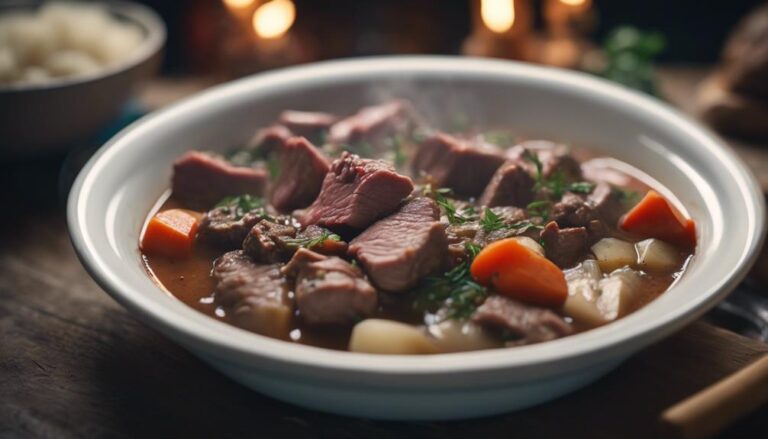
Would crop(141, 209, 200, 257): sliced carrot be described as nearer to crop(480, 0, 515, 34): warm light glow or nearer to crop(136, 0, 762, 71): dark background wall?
crop(480, 0, 515, 34): warm light glow

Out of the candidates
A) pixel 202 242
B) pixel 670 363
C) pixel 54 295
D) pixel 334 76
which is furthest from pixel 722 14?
pixel 54 295

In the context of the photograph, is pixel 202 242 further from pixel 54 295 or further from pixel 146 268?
pixel 54 295

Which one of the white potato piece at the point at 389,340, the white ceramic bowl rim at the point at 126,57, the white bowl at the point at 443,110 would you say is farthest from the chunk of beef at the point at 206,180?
the white potato piece at the point at 389,340

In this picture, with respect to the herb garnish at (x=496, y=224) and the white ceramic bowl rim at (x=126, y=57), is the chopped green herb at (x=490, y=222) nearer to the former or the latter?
the herb garnish at (x=496, y=224)

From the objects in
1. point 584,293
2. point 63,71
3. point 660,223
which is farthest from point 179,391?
point 63,71

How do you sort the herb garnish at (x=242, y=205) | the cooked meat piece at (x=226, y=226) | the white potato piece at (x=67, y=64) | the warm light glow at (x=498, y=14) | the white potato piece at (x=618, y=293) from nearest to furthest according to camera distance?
the white potato piece at (x=618, y=293)
the cooked meat piece at (x=226, y=226)
the herb garnish at (x=242, y=205)
the white potato piece at (x=67, y=64)
the warm light glow at (x=498, y=14)

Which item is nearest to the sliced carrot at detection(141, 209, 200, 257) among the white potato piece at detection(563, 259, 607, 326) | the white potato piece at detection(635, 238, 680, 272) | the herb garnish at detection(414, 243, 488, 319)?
the herb garnish at detection(414, 243, 488, 319)
